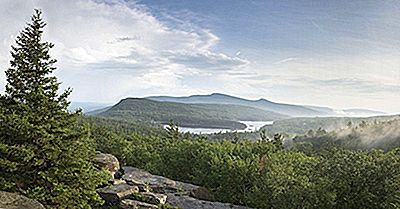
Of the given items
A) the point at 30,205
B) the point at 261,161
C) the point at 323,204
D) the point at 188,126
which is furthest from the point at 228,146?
the point at 188,126

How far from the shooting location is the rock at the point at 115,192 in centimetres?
2062

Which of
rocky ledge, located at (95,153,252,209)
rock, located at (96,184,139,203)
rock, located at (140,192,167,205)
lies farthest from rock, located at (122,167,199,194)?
Result: rock, located at (140,192,167,205)

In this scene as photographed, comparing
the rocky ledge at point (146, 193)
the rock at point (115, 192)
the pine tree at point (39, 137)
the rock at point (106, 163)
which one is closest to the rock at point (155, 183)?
the rocky ledge at point (146, 193)

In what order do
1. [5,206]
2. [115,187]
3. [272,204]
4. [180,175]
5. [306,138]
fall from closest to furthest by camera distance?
[5,206]
[115,187]
[272,204]
[180,175]
[306,138]

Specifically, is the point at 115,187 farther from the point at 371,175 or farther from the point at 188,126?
the point at 188,126

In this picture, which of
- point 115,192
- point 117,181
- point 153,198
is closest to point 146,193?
point 153,198

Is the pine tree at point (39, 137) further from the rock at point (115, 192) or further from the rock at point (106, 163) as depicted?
the rock at point (106, 163)

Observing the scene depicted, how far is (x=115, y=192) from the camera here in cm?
2067

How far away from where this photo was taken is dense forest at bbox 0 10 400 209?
1391cm

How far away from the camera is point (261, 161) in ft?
103

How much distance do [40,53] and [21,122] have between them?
3137 mm

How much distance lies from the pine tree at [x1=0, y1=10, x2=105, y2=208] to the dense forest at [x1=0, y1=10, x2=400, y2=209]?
35mm

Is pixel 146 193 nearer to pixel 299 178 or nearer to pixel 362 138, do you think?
pixel 299 178

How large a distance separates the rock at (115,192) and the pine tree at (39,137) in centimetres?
516
